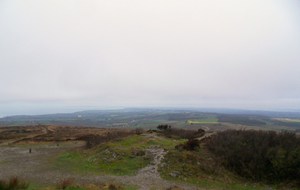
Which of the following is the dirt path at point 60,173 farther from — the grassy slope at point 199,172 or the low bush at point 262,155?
the low bush at point 262,155

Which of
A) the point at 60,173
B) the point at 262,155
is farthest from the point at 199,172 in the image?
the point at 60,173

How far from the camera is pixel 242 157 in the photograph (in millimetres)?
25016

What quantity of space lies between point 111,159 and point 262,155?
540 inches

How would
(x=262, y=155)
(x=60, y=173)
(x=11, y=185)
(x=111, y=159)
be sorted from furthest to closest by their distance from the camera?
(x=111, y=159)
(x=262, y=155)
(x=60, y=173)
(x=11, y=185)

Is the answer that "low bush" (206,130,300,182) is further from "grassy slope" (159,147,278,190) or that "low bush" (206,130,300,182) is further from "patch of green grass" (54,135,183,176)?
"patch of green grass" (54,135,183,176)

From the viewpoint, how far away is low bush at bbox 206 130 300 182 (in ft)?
73.3

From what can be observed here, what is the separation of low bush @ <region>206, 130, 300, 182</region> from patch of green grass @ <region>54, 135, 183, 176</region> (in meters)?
7.48

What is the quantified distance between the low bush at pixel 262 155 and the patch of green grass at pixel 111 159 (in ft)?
24.5

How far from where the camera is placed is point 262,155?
963 inches

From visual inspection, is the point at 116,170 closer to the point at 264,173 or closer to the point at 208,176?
the point at 208,176

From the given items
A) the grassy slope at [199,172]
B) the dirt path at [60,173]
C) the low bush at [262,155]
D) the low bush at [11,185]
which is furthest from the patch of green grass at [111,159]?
the low bush at [11,185]

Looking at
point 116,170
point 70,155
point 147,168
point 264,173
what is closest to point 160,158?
point 147,168

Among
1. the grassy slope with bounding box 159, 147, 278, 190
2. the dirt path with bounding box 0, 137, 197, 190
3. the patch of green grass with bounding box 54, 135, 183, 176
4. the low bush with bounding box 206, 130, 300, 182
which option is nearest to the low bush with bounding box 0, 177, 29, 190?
the dirt path with bounding box 0, 137, 197, 190

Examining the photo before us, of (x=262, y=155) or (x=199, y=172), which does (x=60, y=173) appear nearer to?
(x=199, y=172)
